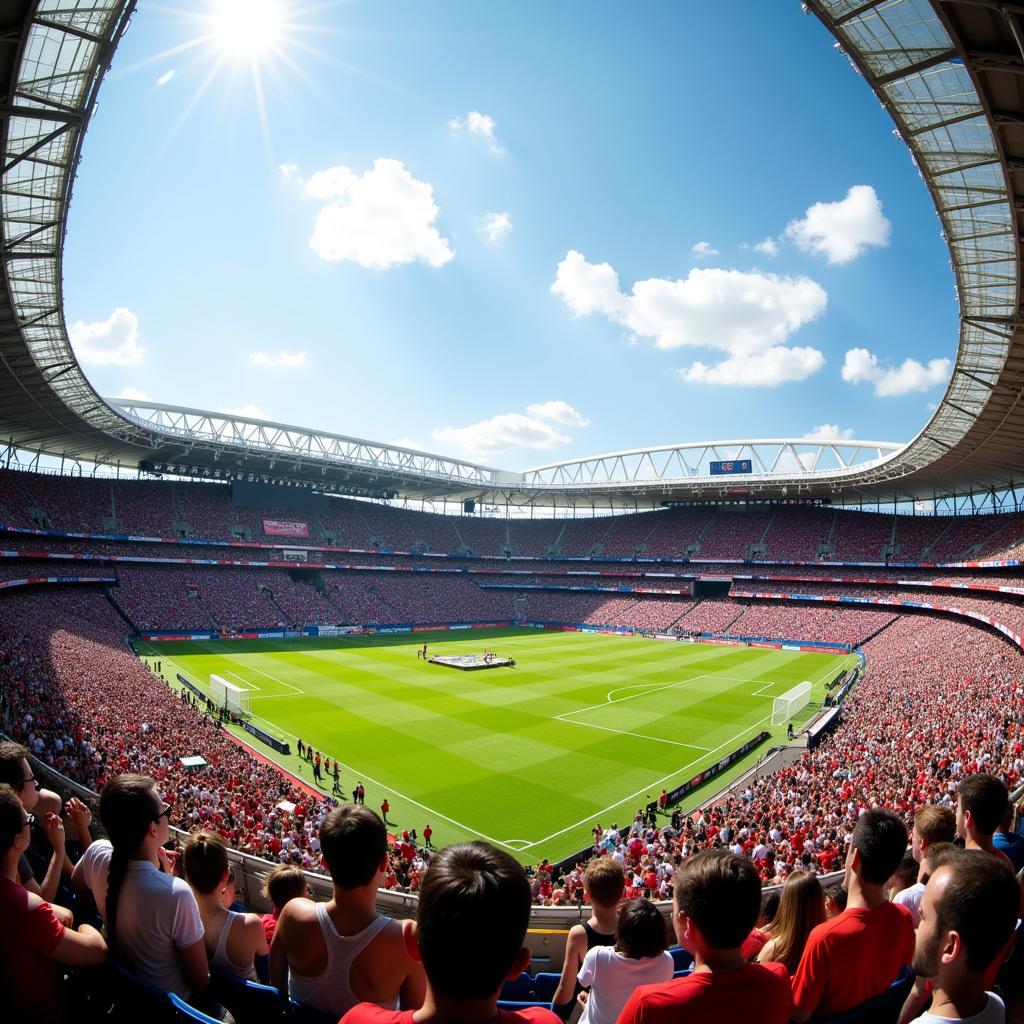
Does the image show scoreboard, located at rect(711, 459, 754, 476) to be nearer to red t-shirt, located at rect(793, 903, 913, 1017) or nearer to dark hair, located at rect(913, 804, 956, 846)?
dark hair, located at rect(913, 804, 956, 846)

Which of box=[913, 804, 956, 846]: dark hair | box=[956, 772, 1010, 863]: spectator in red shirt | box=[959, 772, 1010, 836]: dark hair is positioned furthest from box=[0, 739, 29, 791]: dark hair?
box=[913, 804, 956, 846]: dark hair

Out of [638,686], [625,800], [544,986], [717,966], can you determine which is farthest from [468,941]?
[638,686]

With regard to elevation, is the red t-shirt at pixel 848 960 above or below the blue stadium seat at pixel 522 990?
above

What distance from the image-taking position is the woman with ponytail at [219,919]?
421 centimetres

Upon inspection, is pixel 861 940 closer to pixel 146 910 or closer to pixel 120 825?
pixel 146 910

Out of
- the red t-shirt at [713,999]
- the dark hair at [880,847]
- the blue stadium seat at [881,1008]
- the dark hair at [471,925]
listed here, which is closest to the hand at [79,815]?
the dark hair at [471,925]

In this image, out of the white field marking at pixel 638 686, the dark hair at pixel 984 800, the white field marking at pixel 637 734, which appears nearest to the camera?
the dark hair at pixel 984 800

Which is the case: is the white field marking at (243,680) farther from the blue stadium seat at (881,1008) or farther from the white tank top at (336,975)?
the blue stadium seat at (881,1008)

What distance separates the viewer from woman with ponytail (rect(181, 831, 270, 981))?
166 inches

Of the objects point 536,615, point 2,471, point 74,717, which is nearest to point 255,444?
point 2,471

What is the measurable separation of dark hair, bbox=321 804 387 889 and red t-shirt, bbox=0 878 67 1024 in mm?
1527

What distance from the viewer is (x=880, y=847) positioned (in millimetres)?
3697

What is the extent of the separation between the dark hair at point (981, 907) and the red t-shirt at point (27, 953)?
4.37 m

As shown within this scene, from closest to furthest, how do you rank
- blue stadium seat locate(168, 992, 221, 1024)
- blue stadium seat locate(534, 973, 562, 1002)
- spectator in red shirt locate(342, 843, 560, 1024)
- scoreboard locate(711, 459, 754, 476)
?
spectator in red shirt locate(342, 843, 560, 1024) < blue stadium seat locate(168, 992, 221, 1024) < blue stadium seat locate(534, 973, 562, 1002) < scoreboard locate(711, 459, 754, 476)
